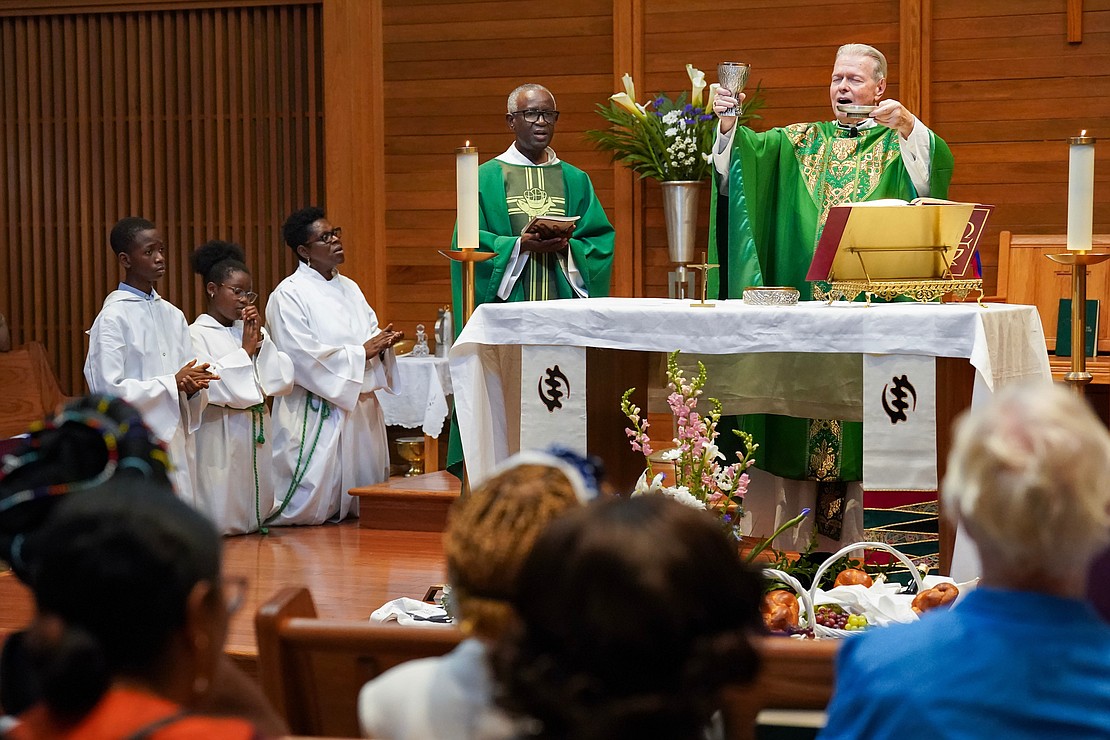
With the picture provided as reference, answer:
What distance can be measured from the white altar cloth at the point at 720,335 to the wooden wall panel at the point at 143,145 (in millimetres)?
4719

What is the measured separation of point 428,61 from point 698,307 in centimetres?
465

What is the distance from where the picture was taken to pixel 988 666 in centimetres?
146

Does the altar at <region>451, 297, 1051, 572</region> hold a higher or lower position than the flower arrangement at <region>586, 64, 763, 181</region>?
lower

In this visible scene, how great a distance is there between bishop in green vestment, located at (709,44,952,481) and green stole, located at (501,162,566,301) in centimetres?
88

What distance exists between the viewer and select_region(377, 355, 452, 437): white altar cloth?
23.5 ft

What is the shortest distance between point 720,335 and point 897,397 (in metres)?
0.56

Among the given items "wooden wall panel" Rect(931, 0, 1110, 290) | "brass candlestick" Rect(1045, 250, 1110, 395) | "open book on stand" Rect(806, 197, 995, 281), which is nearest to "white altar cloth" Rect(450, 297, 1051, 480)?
"open book on stand" Rect(806, 197, 995, 281)

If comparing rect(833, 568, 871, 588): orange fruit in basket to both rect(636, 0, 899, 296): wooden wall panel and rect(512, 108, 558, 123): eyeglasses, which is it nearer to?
rect(512, 108, 558, 123): eyeglasses

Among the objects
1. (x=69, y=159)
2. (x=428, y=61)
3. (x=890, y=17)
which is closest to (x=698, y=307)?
(x=890, y=17)

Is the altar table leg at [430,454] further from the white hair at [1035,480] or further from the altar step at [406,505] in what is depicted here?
the white hair at [1035,480]

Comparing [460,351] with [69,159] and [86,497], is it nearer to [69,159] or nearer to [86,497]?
[86,497]

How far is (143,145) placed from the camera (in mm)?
8961

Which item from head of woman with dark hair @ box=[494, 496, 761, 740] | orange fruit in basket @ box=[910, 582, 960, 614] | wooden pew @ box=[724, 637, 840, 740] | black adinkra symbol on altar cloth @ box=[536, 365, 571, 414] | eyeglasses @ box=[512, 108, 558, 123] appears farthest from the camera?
eyeglasses @ box=[512, 108, 558, 123]

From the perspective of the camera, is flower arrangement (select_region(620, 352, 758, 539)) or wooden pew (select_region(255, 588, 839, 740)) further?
flower arrangement (select_region(620, 352, 758, 539))
